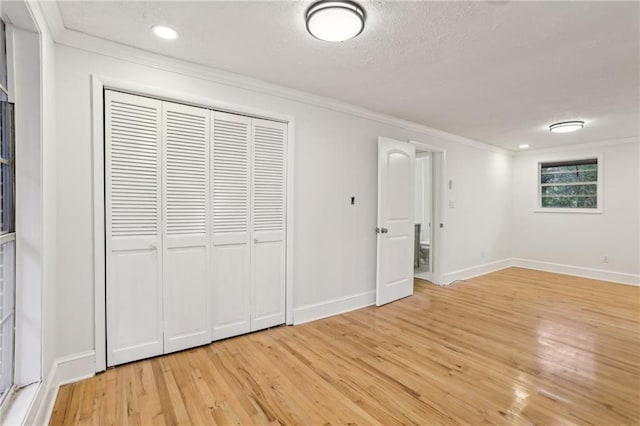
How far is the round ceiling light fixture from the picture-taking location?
67.6 inches

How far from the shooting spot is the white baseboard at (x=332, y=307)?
3.24 metres

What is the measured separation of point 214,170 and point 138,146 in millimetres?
592

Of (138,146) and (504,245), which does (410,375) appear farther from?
(504,245)

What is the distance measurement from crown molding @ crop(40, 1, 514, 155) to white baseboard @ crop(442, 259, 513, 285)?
2.65m

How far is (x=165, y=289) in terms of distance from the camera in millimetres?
2502

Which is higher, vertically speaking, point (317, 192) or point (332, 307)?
point (317, 192)

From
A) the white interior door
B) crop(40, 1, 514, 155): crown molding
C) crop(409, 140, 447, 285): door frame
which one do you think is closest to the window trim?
crop(409, 140, 447, 285): door frame

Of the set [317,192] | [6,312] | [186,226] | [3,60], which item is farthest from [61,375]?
[317,192]

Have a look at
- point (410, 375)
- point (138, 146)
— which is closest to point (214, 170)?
point (138, 146)

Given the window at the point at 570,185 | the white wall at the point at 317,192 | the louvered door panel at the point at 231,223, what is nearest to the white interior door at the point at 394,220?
the white wall at the point at 317,192

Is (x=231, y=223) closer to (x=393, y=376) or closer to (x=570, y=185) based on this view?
(x=393, y=376)

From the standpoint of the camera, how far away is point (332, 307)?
3482 mm

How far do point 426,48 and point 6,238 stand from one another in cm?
278

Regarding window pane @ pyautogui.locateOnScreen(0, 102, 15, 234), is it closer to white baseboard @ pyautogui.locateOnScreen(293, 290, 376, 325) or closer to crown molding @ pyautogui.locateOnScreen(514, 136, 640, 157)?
white baseboard @ pyautogui.locateOnScreen(293, 290, 376, 325)
